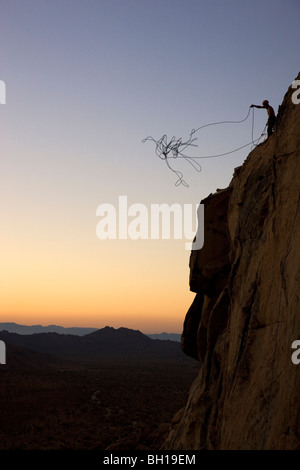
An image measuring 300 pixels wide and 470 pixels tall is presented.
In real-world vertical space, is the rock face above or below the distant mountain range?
above

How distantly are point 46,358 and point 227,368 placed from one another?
91315 millimetres

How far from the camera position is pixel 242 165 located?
1330 cm

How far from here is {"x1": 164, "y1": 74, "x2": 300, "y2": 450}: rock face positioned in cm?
762

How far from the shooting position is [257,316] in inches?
369

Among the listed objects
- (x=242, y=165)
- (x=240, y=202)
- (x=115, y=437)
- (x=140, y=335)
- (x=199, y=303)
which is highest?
(x=242, y=165)

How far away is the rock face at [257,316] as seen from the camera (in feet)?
25.0

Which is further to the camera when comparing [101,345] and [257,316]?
[101,345]

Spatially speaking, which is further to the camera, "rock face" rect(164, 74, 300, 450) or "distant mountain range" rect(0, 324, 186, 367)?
"distant mountain range" rect(0, 324, 186, 367)

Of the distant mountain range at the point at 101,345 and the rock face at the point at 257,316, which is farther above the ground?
the rock face at the point at 257,316

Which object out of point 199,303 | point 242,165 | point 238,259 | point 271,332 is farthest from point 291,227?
point 199,303

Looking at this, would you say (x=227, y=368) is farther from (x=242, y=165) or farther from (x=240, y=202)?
(x=242, y=165)

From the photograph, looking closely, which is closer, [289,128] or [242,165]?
[289,128]
